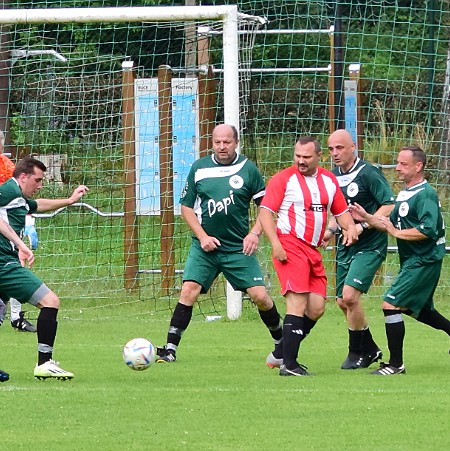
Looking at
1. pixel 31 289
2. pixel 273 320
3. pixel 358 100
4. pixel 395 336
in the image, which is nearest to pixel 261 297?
pixel 273 320

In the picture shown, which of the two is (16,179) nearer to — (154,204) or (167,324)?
(167,324)

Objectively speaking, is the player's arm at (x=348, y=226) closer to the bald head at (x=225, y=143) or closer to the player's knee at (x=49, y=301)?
the bald head at (x=225, y=143)

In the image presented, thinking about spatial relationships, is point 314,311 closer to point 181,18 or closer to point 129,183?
point 181,18

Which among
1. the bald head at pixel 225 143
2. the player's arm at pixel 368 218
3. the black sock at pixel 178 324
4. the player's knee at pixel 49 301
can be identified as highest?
the bald head at pixel 225 143

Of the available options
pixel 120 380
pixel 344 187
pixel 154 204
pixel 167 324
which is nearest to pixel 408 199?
pixel 344 187

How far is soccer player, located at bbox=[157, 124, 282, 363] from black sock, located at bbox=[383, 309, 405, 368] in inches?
50.1

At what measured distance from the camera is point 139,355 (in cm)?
978

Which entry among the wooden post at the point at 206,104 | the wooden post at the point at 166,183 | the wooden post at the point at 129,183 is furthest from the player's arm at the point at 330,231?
the wooden post at the point at 129,183

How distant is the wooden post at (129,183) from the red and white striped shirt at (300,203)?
5316 mm

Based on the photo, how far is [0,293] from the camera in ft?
32.6

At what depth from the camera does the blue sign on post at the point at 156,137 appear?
1521cm

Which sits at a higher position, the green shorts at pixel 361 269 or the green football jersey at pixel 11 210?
the green football jersey at pixel 11 210

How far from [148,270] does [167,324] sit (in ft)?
5.16

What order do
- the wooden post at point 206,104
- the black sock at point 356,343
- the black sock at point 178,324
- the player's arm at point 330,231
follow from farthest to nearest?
1. the wooden post at point 206,104
2. the black sock at point 178,324
3. the black sock at point 356,343
4. the player's arm at point 330,231
